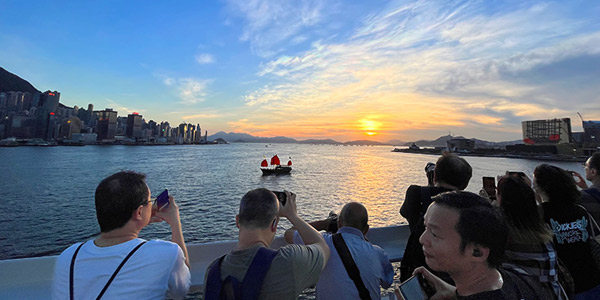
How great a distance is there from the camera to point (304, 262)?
1.43m

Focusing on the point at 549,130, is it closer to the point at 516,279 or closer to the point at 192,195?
the point at 192,195

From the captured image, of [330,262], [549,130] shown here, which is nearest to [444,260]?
[330,262]

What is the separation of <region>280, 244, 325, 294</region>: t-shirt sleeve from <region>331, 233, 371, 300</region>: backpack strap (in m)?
0.35

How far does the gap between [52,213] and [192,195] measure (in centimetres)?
1010

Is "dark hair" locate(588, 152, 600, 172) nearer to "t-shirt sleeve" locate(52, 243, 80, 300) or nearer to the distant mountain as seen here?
"t-shirt sleeve" locate(52, 243, 80, 300)

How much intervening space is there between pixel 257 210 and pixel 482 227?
1048 millimetres

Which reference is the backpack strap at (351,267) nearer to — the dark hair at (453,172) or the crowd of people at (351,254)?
the crowd of people at (351,254)

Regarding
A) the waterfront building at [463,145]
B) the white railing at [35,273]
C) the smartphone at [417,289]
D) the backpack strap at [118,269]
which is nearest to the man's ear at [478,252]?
the smartphone at [417,289]

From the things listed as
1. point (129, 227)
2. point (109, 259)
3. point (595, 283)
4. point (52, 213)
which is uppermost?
point (129, 227)

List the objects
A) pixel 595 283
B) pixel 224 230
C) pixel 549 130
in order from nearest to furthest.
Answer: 1. pixel 595 283
2. pixel 224 230
3. pixel 549 130

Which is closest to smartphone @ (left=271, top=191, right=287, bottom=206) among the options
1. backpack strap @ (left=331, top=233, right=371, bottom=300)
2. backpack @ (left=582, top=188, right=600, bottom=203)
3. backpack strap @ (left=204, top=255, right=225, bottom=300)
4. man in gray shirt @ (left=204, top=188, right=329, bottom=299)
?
man in gray shirt @ (left=204, top=188, right=329, bottom=299)

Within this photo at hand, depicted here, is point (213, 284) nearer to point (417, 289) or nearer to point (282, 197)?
point (282, 197)

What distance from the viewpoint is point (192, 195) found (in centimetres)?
2598

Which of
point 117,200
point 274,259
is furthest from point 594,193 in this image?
point 117,200
